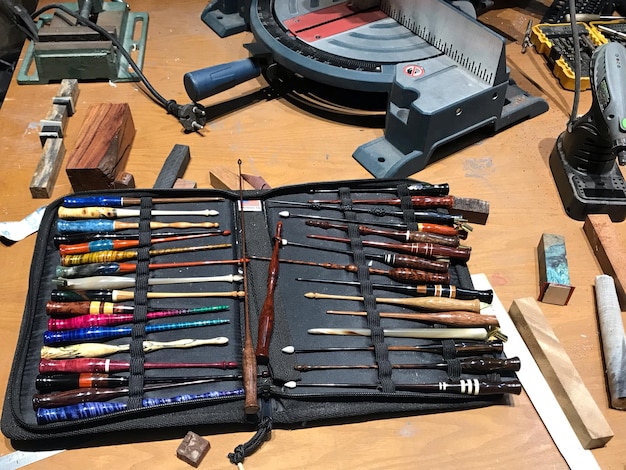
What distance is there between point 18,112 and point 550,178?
1448 mm

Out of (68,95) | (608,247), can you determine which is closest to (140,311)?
(68,95)

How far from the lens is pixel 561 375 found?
107cm

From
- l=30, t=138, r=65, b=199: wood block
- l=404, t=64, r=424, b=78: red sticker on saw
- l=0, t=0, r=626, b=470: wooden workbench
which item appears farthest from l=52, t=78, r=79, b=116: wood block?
l=404, t=64, r=424, b=78: red sticker on saw

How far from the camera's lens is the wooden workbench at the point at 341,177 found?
1.01 metres

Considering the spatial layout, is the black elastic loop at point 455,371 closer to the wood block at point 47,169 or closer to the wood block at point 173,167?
the wood block at point 173,167

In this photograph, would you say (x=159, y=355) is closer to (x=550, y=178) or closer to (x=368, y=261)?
(x=368, y=261)

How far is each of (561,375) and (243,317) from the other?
1.95ft

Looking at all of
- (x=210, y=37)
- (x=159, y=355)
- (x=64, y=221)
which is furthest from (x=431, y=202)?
(x=210, y=37)

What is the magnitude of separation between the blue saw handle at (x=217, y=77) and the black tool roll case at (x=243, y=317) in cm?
37

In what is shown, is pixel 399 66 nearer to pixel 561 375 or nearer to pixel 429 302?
pixel 429 302

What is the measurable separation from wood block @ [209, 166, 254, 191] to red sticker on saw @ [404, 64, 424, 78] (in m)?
0.49

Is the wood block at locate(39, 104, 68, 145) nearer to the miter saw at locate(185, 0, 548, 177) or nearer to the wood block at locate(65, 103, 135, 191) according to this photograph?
the wood block at locate(65, 103, 135, 191)

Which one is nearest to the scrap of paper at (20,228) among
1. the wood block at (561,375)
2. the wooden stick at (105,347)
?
the wooden stick at (105,347)

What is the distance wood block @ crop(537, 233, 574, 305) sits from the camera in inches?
47.8
